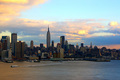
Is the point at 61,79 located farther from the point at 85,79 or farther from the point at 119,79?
the point at 119,79

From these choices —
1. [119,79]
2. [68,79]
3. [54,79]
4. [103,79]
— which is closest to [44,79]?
[54,79]

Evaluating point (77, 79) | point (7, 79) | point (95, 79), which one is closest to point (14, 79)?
point (7, 79)

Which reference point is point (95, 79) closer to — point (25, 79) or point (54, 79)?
point (54, 79)

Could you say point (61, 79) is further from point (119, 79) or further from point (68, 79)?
point (119, 79)

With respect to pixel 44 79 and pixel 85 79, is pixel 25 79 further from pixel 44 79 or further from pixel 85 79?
pixel 85 79

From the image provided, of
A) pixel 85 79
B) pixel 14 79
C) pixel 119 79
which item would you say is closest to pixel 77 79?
pixel 85 79

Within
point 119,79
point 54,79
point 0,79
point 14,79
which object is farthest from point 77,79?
point 0,79
